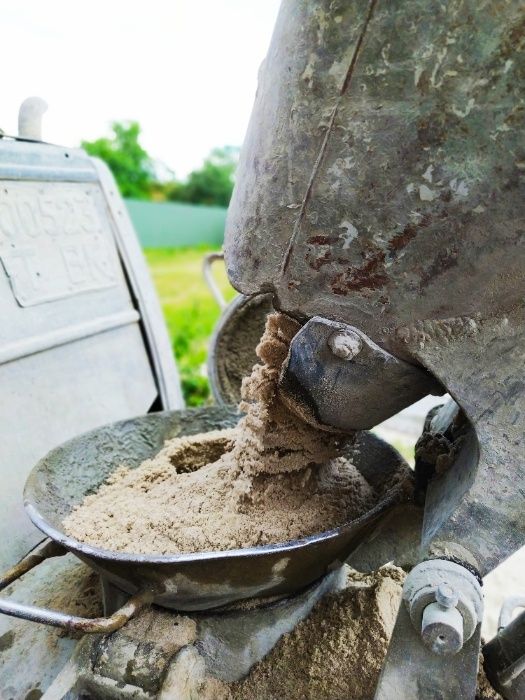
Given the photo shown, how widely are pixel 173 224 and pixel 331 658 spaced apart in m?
11.0

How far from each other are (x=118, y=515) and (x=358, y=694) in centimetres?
56

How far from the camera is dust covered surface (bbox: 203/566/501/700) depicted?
1.11m

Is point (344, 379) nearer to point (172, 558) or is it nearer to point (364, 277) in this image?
point (364, 277)

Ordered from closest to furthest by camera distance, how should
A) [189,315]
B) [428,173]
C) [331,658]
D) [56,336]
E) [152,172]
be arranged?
[428,173], [331,658], [56,336], [189,315], [152,172]

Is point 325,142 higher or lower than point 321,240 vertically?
higher

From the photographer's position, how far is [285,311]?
975 millimetres

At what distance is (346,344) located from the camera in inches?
36.6

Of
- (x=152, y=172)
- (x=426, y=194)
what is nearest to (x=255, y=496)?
(x=426, y=194)

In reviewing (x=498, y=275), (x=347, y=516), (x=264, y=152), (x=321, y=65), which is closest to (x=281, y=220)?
(x=264, y=152)

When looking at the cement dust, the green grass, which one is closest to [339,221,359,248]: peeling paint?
the cement dust

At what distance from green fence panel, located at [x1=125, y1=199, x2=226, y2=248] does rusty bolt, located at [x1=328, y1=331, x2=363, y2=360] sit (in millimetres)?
9581

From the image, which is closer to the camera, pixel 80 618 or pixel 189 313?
pixel 80 618

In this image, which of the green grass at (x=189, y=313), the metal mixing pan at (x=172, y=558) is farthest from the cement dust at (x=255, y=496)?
the green grass at (x=189, y=313)

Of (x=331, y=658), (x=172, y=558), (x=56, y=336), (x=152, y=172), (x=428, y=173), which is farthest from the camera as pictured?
(x=152, y=172)
